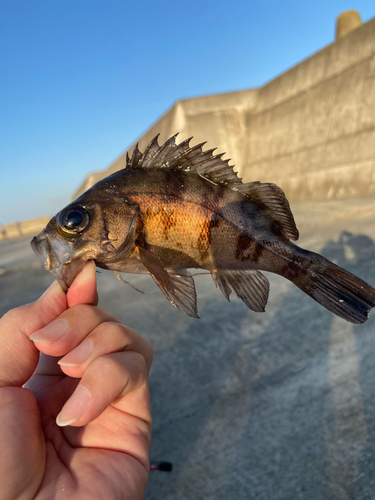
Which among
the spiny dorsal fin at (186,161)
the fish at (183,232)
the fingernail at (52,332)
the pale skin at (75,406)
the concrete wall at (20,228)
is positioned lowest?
the pale skin at (75,406)

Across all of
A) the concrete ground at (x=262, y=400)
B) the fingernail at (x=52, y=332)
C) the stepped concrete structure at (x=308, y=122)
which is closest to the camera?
the fingernail at (x=52, y=332)

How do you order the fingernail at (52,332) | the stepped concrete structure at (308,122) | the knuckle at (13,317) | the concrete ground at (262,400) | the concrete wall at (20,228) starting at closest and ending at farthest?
the fingernail at (52,332) → the knuckle at (13,317) → the concrete ground at (262,400) → the stepped concrete structure at (308,122) → the concrete wall at (20,228)

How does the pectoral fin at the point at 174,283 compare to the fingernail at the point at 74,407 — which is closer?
the fingernail at the point at 74,407

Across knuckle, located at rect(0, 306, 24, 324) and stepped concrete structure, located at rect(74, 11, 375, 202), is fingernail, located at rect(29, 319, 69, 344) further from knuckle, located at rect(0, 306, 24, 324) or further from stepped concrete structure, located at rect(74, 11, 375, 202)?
stepped concrete structure, located at rect(74, 11, 375, 202)

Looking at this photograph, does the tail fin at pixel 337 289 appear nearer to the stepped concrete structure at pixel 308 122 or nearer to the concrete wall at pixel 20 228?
the stepped concrete structure at pixel 308 122

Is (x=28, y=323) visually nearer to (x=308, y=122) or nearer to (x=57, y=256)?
(x=57, y=256)

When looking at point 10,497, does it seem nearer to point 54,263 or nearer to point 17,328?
point 17,328

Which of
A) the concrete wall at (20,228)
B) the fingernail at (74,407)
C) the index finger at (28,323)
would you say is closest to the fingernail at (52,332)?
the index finger at (28,323)

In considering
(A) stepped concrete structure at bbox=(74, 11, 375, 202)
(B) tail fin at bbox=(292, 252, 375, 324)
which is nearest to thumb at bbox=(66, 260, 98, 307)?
A: (B) tail fin at bbox=(292, 252, 375, 324)

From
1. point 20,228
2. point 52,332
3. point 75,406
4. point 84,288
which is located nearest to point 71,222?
point 84,288
